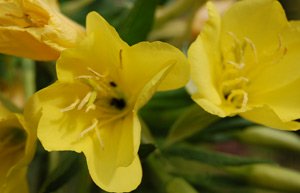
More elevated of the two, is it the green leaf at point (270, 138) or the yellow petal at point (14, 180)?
the yellow petal at point (14, 180)

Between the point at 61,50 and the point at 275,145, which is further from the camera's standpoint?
the point at 275,145

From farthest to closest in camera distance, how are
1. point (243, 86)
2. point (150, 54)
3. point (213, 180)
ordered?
point (213, 180)
point (243, 86)
point (150, 54)

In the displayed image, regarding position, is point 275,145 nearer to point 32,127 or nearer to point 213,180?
point 213,180

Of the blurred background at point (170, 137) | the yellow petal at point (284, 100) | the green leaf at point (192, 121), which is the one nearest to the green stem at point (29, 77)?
the blurred background at point (170, 137)

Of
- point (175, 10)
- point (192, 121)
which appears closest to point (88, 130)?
point (192, 121)

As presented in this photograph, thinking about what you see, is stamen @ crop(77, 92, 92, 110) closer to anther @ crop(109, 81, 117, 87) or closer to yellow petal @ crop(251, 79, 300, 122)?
anther @ crop(109, 81, 117, 87)

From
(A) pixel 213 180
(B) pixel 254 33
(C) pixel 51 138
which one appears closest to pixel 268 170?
(A) pixel 213 180

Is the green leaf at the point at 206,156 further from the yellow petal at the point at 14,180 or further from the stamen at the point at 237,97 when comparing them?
the yellow petal at the point at 14,180
